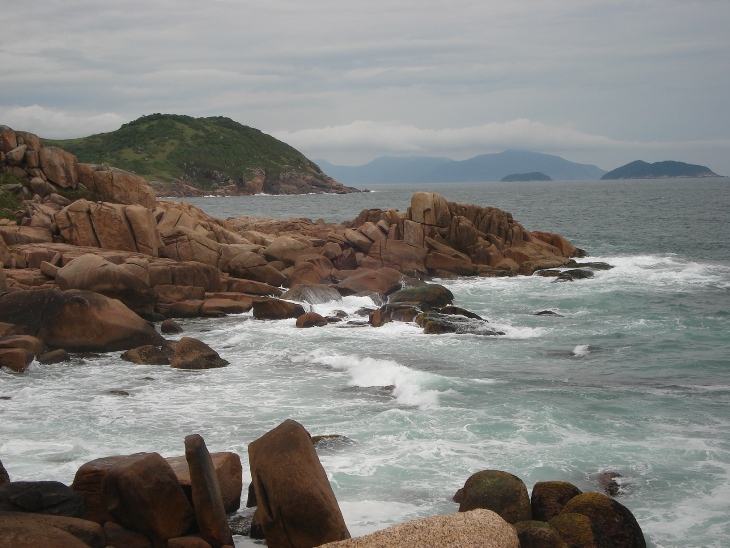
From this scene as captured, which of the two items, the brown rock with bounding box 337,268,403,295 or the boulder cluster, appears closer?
the boulder cluster

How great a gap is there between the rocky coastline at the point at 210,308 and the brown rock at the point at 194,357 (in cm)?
4

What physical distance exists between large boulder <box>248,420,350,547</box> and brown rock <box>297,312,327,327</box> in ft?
57.4

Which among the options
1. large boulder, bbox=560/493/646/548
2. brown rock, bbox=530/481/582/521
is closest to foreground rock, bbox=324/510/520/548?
large boulder, bbox=560/493/646/548

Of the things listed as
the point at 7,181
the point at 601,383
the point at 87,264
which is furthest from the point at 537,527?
the point at 7,181

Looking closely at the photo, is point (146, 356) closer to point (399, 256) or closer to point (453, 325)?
point (453, 325)

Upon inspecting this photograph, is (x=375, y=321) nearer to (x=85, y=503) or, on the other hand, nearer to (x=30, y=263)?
(x=30, y=263)

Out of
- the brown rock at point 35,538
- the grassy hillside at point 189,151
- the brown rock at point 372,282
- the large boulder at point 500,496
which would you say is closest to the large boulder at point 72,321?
the brown rock at point 372,282

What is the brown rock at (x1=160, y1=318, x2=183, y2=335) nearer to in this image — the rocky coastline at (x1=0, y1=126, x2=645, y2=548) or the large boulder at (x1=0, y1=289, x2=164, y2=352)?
the rocky coastline at (x1=0, y1=126, x2=645, y2=548)

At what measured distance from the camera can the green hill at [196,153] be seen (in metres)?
153

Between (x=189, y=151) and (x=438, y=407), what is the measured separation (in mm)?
154553

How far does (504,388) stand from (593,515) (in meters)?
8.99

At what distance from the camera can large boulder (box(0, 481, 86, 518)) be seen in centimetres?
970

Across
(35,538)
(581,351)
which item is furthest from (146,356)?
(35,538)

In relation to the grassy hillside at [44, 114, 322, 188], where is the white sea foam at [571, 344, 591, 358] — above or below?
below
